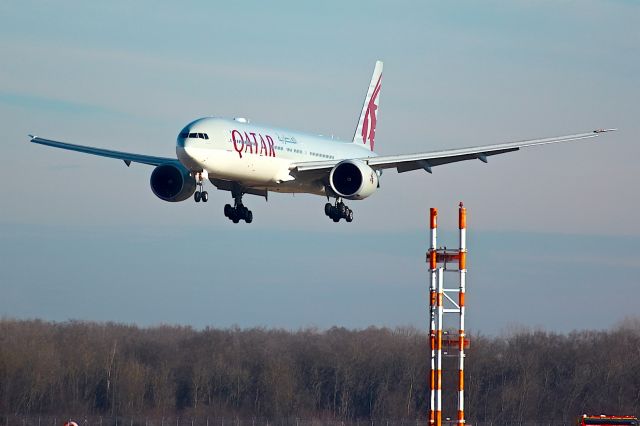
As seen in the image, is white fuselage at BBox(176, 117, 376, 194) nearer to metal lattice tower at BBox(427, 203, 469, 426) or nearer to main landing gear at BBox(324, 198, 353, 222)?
main landing gear at BBox(324, 198, 353, 222)

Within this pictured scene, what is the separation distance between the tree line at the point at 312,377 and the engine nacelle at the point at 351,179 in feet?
43.9

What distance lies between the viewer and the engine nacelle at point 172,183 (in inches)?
2539

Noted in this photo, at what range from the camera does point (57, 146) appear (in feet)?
235

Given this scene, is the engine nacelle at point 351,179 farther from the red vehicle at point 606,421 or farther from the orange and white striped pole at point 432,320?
the orange and white striped pole at point 432,320

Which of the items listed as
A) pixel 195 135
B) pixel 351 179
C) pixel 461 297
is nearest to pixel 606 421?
pixel 461 297

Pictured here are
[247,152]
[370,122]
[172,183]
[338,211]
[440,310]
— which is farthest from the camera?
[370,122]

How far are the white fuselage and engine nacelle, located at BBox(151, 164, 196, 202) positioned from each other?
2730 mm

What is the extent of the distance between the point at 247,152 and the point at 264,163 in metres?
1.68

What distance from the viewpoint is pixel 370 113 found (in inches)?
3310

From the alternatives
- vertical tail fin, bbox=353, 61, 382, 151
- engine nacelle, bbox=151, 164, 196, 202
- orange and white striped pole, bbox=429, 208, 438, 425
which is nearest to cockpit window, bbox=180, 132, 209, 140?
engine nacelle, bbox=151, 164, 196, 202

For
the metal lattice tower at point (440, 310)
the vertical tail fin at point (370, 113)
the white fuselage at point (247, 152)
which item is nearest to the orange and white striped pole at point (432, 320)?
the metal lattice tower at point (440, 310)

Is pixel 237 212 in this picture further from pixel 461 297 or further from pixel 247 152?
pixel 461 297

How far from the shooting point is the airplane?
5922cm

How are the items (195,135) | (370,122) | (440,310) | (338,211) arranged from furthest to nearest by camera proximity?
(370,122), (338,211), (195,135), (440,310)
